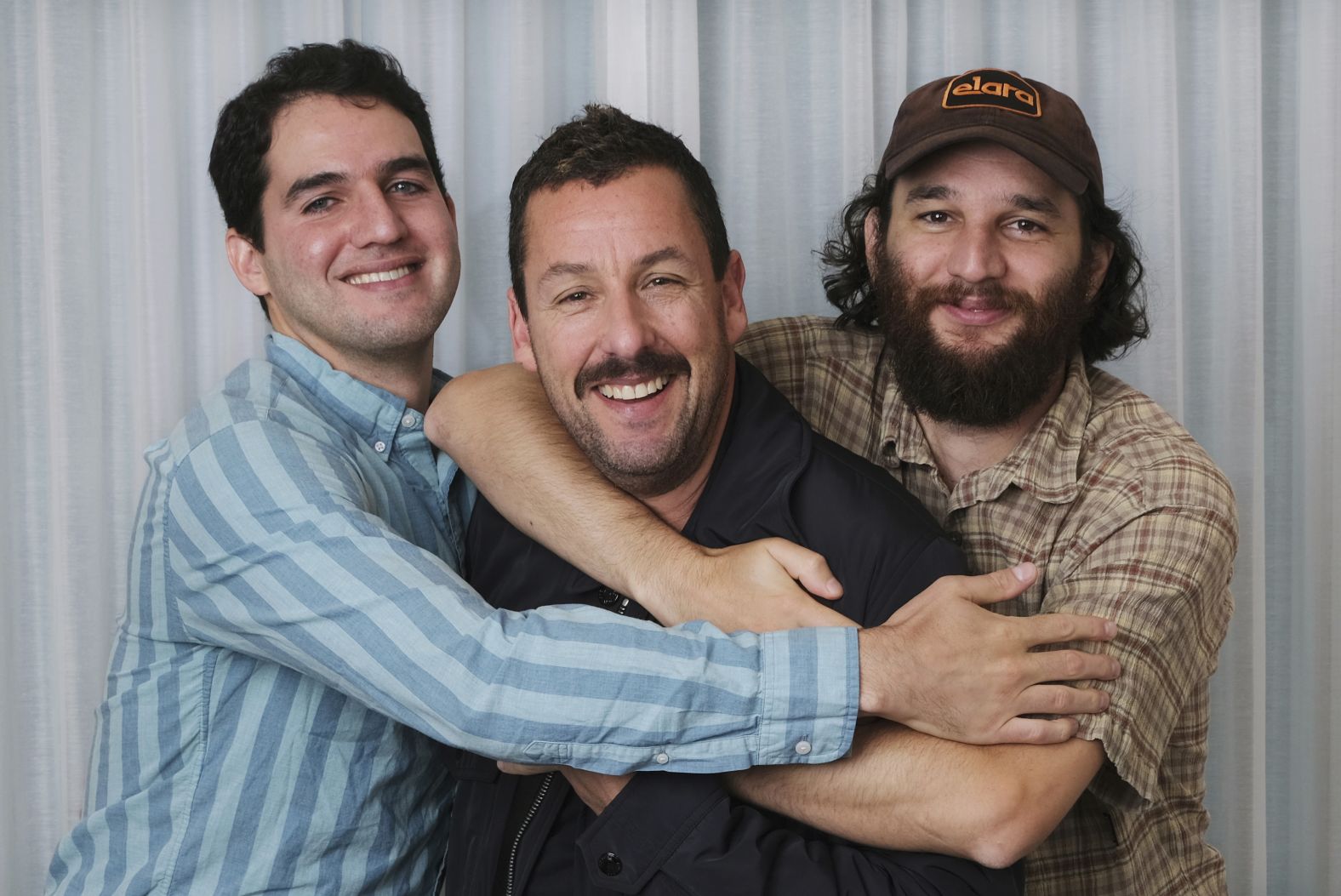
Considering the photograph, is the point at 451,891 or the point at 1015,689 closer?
the point at 1015,689

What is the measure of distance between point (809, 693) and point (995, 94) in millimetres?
996

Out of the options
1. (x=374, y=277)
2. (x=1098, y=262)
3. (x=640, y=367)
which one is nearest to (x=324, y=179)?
(x=374, y=277)

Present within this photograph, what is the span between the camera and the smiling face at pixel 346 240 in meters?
1.86

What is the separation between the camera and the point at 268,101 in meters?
1.91

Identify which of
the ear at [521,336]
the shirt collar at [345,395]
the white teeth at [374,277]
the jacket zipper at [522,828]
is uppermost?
the white teeth at [374,277]

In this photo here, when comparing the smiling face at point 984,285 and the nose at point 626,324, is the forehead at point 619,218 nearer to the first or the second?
the nose at point 626,324

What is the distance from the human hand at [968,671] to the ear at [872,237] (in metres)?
0.82

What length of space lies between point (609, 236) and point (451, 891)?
34.9 inches

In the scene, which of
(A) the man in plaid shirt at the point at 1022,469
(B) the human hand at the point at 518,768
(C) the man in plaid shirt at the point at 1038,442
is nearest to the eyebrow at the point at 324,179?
(A) the man in plaid shirt at the point at 1022,469

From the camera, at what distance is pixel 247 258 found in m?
1.98

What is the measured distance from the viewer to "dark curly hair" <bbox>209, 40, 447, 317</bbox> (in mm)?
1902

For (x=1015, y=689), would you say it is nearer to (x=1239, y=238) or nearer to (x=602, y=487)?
(x=602, y=487)

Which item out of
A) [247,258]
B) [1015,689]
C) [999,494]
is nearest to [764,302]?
[999,494]

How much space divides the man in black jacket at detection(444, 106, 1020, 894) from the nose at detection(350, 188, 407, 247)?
0.69 feet
